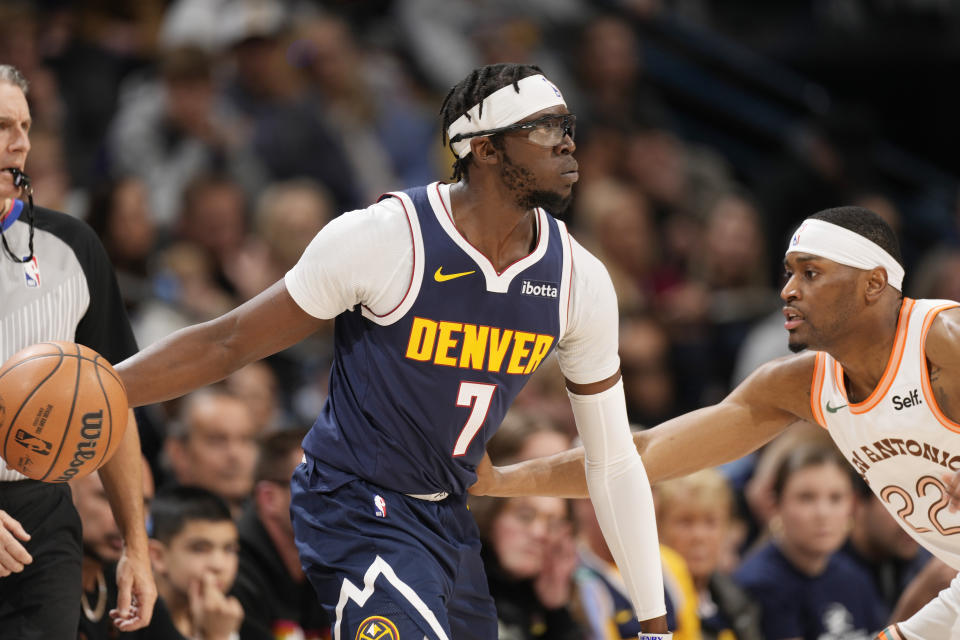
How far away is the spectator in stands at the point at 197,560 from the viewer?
533cm

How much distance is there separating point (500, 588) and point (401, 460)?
1896 millimetres

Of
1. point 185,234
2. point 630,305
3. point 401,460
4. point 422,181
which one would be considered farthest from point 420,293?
point 422,181

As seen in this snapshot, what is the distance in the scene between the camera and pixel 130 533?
4.27 meters

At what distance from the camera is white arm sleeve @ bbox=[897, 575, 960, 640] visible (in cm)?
485

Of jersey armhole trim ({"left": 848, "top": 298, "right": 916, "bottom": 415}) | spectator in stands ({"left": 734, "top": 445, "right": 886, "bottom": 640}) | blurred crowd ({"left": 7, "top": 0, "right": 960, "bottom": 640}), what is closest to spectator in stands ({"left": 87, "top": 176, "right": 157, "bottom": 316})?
blurred crowd ({"left": 7, "top": 0, "right": 960, "bottom": 640})

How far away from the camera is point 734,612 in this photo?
21.1ft

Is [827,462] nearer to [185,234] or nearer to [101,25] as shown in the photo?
[185,234]

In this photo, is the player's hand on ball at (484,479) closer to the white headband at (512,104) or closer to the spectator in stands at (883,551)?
the white headband at (512,104)

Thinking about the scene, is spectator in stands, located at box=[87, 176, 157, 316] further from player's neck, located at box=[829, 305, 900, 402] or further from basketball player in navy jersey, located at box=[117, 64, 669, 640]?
player's neck, located at box=[829, 305, 900, 402]

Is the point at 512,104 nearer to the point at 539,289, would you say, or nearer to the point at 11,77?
the point at 539,289

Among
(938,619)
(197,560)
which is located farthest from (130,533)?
(938,619)

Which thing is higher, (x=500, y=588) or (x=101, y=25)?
(x=101, y=25)

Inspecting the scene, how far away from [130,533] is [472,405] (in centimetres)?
118

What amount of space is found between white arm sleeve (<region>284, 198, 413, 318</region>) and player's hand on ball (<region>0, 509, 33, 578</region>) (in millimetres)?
1014
